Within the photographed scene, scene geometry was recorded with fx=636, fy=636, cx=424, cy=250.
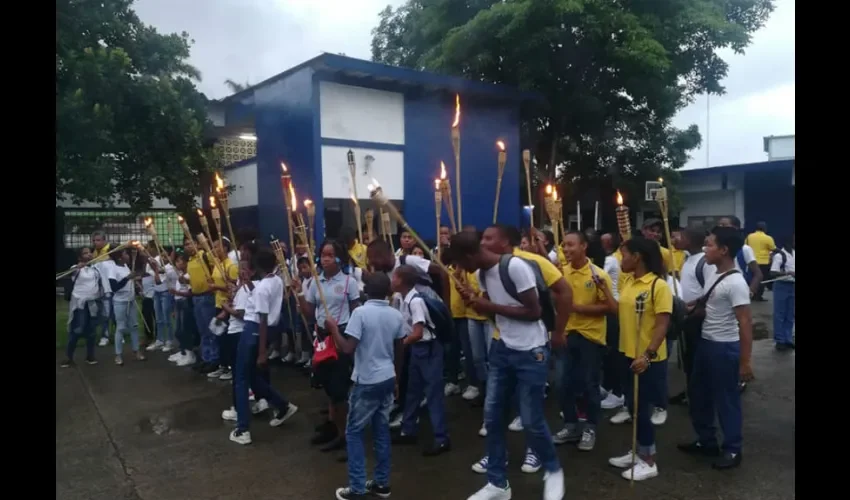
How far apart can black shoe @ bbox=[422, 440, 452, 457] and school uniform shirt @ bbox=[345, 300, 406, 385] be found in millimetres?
1230

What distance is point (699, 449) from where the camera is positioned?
5.32m

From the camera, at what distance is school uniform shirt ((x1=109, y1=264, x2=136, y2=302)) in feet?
31.9

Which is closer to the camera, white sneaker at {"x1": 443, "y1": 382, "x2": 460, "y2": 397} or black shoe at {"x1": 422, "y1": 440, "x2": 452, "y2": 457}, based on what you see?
black shoe at {"x1": 422, "y1": 440, "x2": 452, "y2": 457}

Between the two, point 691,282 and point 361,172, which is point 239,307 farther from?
point 361,172

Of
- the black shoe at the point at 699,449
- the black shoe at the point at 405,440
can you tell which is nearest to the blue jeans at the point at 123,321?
the black shoe at the point at 405,440

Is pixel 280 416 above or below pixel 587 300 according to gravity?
below

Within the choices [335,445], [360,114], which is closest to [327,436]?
[335,445]

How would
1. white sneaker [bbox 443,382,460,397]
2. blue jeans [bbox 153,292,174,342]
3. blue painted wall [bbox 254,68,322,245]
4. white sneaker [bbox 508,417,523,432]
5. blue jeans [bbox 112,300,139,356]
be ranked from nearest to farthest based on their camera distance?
white sneaker [bbox 508,417,523,432], white sneaker [bbox 443,382,460,397], blue jeans [bbox 112,300,139,356], blue jeans [bbox 153,292,174,342], blue painted wall [bbox 254,68,322,245]

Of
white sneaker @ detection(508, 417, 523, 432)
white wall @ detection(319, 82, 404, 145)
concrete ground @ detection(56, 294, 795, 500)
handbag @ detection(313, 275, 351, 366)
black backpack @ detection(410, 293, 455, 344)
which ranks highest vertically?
white wall @ detection(319, 82, 404, 145)

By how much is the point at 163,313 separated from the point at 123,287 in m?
0.89

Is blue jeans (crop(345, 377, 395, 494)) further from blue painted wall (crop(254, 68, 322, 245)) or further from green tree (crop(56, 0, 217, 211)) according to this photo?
blue painted wall (crop(254, 68, 322, 245))

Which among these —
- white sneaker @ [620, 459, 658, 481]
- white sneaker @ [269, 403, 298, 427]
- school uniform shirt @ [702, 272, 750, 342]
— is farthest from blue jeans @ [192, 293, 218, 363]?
school uniform shirt @ [702, 272, 750, 342]
